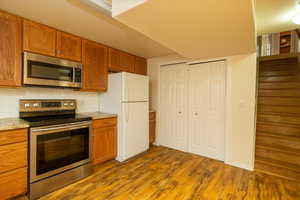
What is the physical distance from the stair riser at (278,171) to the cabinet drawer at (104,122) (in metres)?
2.64

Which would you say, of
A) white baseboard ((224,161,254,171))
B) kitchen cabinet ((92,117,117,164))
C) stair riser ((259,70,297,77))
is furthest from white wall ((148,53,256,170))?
kitchen cabinet ((92,117,117,164))

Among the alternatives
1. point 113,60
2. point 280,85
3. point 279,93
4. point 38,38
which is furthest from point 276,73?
point 38,38

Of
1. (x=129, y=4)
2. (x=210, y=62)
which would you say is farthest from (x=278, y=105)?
(x=129, y=4)

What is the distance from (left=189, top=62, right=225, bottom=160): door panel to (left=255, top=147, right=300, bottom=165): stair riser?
25.4 inches

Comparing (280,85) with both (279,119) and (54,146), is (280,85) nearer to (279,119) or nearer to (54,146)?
(279,119)

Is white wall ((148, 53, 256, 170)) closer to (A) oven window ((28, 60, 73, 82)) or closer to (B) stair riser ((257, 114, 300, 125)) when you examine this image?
(B) stair riser ((257, 114, 300, 125))

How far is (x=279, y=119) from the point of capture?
3.01m

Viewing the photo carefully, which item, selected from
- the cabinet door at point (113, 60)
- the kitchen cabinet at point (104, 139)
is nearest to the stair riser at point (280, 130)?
the kitchen cabinet at point (104, 139)

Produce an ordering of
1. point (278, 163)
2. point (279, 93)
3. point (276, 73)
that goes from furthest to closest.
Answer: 1. point (276, 73)
2. point (279, 93)
3. point (278, 163)

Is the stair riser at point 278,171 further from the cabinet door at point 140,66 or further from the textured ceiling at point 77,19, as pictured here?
the cabinet door at point 140,66

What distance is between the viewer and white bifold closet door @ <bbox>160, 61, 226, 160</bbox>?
2910 mm

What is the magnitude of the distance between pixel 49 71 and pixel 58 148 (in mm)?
1094

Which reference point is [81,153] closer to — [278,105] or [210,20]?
[210,20]

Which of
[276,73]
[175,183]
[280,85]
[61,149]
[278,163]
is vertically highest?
[276,73]
